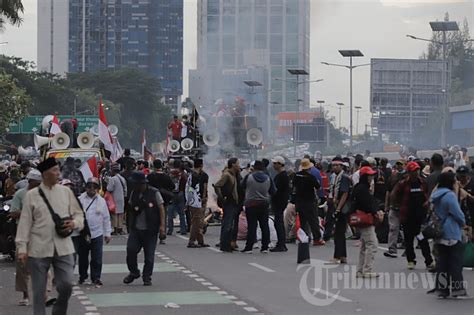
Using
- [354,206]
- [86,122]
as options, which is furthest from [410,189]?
[86,122]

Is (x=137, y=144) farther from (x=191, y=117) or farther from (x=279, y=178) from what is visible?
(x=279, y=178)

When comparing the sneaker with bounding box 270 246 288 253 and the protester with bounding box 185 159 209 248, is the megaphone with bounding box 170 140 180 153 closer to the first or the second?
the protester with bounding box 185 159 209 248

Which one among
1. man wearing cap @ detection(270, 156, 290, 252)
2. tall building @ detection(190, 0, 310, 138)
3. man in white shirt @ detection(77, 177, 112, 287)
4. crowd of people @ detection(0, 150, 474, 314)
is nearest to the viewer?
crowd of people @ detection(0, 150, 474, 314)

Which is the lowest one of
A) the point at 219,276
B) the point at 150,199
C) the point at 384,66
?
the point at 219,276

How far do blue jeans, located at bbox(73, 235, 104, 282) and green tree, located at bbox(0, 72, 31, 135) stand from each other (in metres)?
40.0

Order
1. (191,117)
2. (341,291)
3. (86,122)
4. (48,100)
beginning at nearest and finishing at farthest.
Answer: (341,291) → (191,117) → (86,122) → (48,100)

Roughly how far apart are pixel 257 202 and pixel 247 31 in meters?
64.0

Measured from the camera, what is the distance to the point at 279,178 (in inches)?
985

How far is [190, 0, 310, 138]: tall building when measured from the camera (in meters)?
82.3

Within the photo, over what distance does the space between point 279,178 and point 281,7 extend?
2646 inches

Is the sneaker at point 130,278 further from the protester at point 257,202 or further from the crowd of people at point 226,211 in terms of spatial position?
the protester at point 257,202

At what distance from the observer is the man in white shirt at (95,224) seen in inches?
706

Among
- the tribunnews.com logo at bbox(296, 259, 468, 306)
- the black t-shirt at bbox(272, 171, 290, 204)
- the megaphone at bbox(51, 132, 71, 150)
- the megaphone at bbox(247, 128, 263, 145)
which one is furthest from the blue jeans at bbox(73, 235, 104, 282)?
the megaphone at bbox(247, 128, 263, 145)

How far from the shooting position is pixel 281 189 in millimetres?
24938
